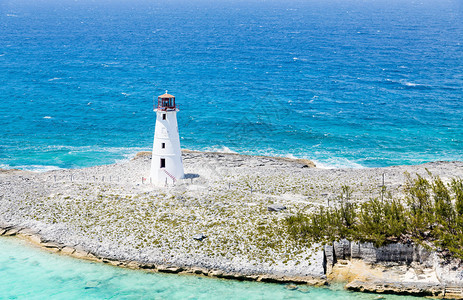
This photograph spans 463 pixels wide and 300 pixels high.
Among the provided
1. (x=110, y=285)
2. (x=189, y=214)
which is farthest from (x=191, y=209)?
(x=110, y=285)

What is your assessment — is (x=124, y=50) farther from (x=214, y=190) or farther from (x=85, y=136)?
(x=214, y=190)

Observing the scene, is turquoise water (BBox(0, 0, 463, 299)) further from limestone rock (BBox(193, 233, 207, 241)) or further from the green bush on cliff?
the green bush on cliff

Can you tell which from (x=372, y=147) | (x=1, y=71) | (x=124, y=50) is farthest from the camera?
(x=124, y=50)

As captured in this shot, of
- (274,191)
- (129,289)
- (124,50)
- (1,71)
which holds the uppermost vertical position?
(124,50)

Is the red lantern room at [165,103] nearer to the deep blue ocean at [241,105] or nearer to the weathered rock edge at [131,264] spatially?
the weathered rock edge at [131,264]

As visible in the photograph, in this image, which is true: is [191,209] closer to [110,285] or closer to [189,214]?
[189,214]

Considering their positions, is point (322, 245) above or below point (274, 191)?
below

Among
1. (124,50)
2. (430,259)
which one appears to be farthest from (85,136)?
(124,50)

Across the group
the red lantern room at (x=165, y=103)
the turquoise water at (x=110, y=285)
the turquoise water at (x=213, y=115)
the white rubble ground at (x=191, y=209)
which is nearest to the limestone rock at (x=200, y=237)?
the white rubble ground at (x=191, y=209)
